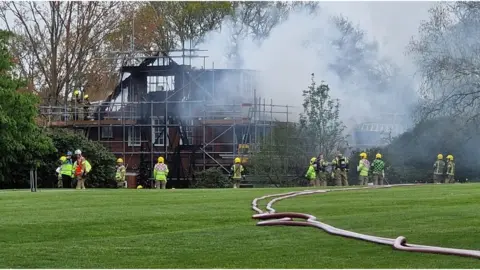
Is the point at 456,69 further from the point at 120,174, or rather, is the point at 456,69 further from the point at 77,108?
the point at 77,108

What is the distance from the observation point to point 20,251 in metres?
12.8

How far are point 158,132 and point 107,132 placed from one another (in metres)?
3.67

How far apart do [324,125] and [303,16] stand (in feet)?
72.1

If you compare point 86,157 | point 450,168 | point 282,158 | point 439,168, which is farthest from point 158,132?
point 450,168

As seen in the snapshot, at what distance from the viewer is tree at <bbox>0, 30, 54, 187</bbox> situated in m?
40.1

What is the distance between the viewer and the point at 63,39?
209 ft

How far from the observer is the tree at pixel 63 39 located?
202 ft

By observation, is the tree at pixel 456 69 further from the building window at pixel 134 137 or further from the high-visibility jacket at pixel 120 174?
the building window at pixel 134 137

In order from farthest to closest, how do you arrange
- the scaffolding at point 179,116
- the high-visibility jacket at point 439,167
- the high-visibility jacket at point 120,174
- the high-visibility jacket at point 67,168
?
1. the scaffolding at point 179,116
2. the high-visibility jacket at point 120,174
3. the high-visibility jacket at point 439,167
4. the high-visibility jacket at point 67,168

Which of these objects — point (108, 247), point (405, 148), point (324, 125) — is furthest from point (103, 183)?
point (108, 247)

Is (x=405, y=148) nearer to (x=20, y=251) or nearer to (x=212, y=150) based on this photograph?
(x=212, y=150)

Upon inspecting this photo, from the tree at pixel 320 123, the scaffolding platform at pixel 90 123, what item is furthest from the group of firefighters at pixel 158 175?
the scaffolding platform at pixel 90 123

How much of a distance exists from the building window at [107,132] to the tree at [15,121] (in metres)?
13.0

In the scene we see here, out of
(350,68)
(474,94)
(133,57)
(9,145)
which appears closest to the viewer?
(474,94)
